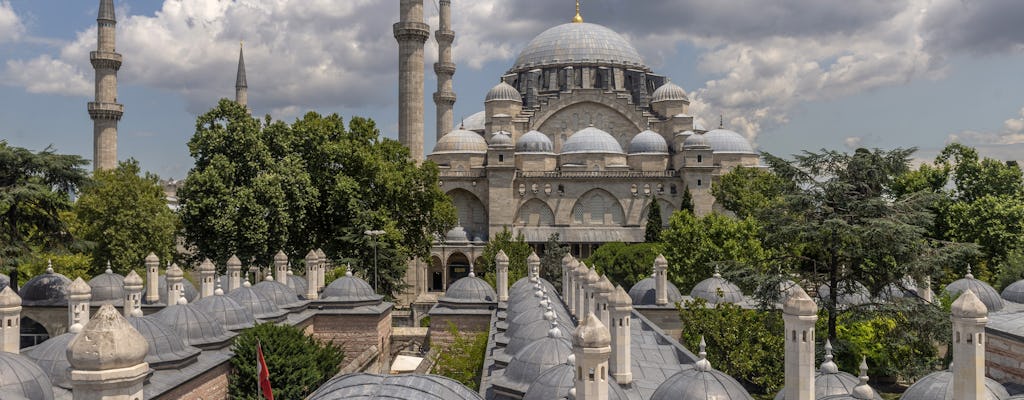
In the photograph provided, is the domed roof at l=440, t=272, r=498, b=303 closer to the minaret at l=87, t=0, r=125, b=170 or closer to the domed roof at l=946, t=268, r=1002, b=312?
the domed roof at l=946, t=268, r=1002, b=312

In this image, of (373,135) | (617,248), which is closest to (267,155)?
(373,135)

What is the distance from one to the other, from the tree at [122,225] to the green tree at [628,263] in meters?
15.8

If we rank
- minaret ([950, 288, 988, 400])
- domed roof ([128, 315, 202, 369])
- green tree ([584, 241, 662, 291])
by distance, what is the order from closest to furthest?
minaret ([950, 288, 988, 400]), domed roof ([128, 315, 202, 369]), green tree ([584, 241, 662, 291])

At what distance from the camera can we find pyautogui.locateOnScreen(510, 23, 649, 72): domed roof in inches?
2083

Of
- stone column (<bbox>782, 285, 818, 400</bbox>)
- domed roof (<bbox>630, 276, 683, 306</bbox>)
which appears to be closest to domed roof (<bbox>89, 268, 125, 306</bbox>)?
domed roof (<bbox>630, 276, 683, 306</bbox>)

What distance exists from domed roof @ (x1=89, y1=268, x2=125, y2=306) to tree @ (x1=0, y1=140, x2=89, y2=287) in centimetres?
103

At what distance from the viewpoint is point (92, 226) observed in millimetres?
26641

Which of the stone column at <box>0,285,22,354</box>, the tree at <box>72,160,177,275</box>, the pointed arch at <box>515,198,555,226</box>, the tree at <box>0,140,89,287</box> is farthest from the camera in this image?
the pointed arch at <box>515,198,555,226</box>

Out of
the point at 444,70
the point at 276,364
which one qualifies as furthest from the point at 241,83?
the point at 276,364

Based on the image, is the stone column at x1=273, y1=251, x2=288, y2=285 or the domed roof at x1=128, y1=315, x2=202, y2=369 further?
the stone column at x1=273, y1=251, x2=288, y2=285

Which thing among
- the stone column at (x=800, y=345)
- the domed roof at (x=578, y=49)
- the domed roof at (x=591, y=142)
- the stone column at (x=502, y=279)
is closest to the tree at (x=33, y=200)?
the stone column at (x=502, y=279)

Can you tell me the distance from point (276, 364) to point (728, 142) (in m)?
36.4

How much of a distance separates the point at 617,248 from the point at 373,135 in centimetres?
1226

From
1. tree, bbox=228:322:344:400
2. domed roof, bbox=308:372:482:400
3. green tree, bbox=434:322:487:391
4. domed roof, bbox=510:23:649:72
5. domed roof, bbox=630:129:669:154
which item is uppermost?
domed roof, bbox=510:23:649:72
